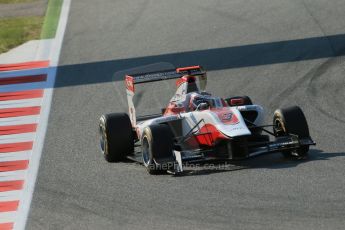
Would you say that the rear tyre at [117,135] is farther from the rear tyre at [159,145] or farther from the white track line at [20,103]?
the white track line at [20,103]

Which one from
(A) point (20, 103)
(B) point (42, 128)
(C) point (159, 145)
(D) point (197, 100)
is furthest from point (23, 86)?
(C) point (159, 145)

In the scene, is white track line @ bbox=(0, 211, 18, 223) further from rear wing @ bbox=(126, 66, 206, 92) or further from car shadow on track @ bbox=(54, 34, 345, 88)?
car shadow on track @ bbox=(54, 34, 345, 88)

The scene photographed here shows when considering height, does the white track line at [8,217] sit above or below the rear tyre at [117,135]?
below

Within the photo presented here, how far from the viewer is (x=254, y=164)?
12539 millimetres

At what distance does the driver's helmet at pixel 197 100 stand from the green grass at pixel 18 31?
27.9ft

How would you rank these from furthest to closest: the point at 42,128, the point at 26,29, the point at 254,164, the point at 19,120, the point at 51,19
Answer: the point at 51,19 → the point at 26,29 → the point at 19,120 → the point at 42,128 → the point at 254,164

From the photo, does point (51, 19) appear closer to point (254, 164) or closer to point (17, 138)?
point (17, 138)

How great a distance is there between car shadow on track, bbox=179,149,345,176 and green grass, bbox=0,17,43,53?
30.9ft

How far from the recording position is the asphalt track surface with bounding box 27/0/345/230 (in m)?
10.3

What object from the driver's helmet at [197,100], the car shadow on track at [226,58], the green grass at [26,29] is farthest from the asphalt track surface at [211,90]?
the driver's helmet at [197,100]

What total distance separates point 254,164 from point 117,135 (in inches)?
79.7

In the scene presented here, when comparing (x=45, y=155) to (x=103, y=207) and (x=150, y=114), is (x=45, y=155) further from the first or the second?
(x=103, y=207)

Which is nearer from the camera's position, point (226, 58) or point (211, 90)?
point (211, 90)

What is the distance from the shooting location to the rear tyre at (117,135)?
13.3m
